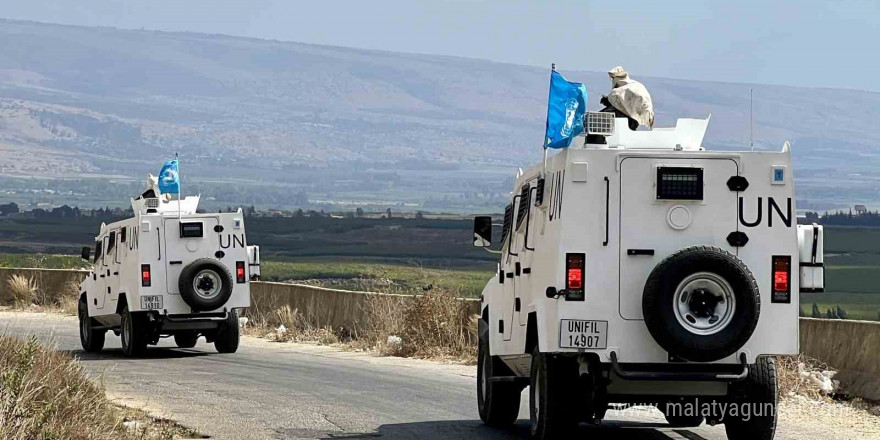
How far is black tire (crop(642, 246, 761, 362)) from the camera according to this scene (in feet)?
38.8

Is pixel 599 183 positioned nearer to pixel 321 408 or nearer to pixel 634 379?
pixel 634 379

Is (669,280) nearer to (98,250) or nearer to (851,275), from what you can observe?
(98,250)

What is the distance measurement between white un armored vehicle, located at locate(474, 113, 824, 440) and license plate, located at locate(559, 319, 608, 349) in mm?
11

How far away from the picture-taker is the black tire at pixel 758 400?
12.2 m

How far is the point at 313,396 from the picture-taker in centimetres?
1797

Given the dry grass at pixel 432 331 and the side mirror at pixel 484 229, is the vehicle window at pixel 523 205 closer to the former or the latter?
the side mirror at pixel 484 229

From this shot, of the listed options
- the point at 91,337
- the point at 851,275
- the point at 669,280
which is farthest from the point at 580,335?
the point at 851,275

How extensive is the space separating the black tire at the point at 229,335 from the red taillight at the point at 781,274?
13.9 metres

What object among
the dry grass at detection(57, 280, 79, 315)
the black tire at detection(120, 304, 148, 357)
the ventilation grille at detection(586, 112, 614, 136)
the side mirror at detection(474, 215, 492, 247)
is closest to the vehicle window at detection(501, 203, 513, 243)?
the side mirror at detection(474, 215, 492, 247)

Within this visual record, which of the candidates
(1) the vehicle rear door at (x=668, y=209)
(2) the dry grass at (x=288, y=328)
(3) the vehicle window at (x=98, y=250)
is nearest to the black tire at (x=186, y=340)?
(3) the vehicle window at (x=98, y=250)

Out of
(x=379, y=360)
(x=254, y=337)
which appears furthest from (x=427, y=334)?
(x=254, y=337)

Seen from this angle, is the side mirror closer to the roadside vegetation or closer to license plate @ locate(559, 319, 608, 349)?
license plate @ locate(559, 319, 608, 349)

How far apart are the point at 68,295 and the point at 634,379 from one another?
A: 101 ft

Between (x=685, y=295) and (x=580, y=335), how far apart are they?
85cm
